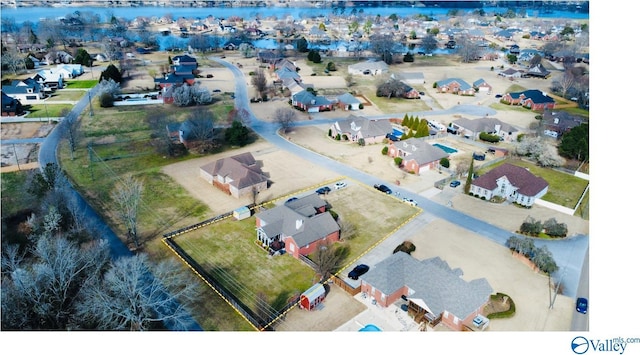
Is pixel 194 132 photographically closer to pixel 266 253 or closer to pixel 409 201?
pixel 266 253

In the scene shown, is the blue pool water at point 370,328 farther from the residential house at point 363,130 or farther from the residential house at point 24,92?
the residential house at point 24,92

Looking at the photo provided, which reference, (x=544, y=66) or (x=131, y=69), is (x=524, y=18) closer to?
(x=544, y=66)

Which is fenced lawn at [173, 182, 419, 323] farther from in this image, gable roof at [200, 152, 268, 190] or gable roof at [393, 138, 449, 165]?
gable roof at [393, 138, 449, 165]

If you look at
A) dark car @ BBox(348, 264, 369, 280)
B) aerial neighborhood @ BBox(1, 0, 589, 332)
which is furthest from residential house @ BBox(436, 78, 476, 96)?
dark car @ BBox(348, 264, 369, 280)

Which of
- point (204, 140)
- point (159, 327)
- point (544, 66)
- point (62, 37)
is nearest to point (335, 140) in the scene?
point (204, 140)

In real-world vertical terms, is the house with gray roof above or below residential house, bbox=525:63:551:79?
below

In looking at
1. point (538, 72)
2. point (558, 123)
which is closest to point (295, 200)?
point (558, 123)

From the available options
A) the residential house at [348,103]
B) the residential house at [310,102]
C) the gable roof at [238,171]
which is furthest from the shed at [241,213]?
the residential house at [348,103]
